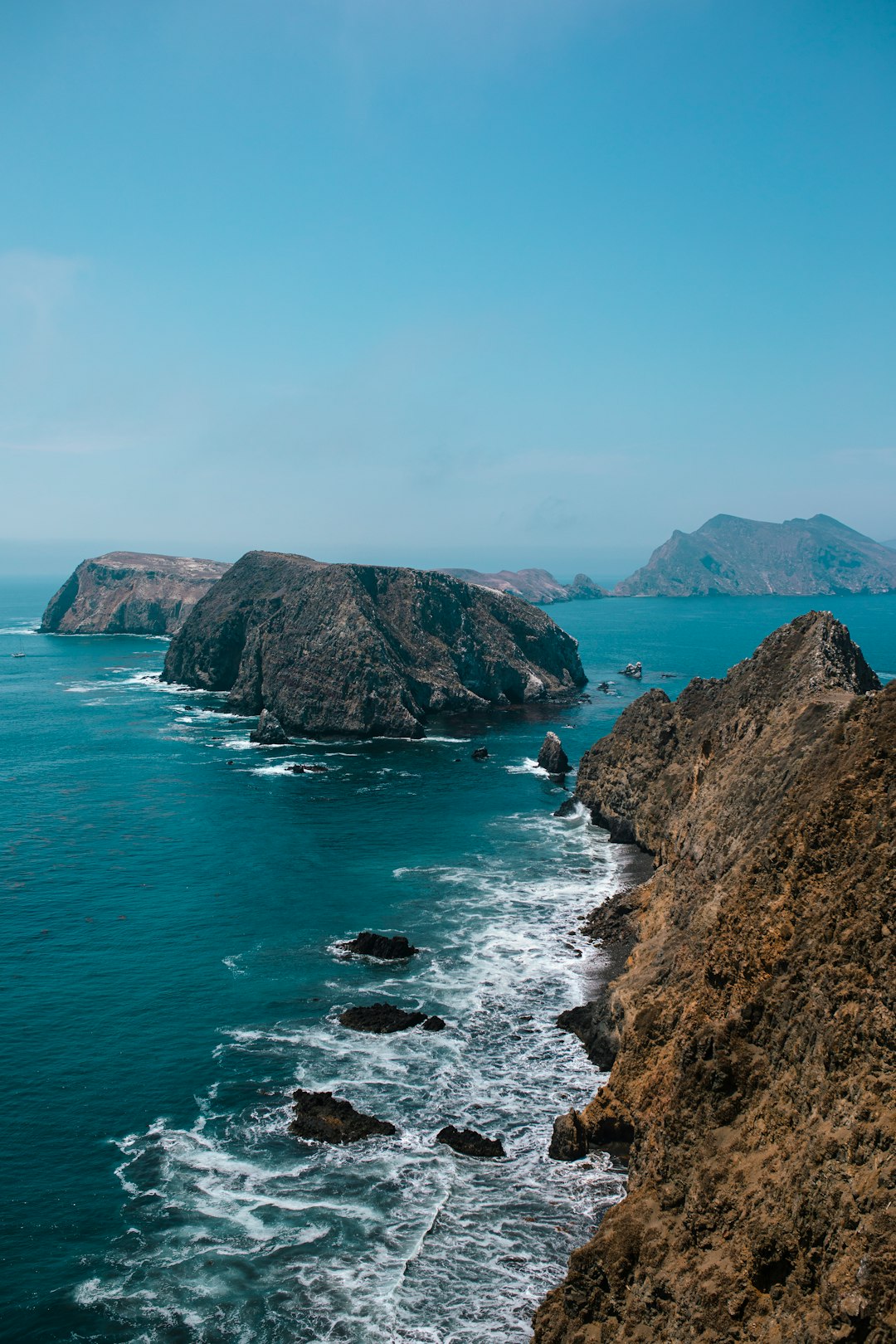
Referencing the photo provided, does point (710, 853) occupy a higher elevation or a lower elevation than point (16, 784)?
higher

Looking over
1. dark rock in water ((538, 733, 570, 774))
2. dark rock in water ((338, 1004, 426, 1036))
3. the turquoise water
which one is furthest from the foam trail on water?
dark rock in water ((538, 733, 570, 774))

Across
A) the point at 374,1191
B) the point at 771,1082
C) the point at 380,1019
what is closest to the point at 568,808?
the point at 380,1019

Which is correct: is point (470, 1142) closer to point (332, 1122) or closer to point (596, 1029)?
point (332, 1122)

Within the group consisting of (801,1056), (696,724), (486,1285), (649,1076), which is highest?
(696,724)

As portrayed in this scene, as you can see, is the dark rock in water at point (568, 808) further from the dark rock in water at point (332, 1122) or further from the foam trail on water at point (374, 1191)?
the dark rock in water at point (332, 1122)

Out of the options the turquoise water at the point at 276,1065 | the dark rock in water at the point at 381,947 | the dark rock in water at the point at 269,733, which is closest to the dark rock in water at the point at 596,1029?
the turquoise water at the point at 276,1065

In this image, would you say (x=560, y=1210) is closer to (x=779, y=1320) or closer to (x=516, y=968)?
(x=779, y=1320)

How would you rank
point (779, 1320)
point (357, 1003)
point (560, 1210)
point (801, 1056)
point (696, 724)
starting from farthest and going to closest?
point (696, 724), point (357, 1003), point (560, 1210), point (801, 1056), point (779, 1320)

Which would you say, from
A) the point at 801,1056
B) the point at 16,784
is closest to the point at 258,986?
the point at 801,1056
